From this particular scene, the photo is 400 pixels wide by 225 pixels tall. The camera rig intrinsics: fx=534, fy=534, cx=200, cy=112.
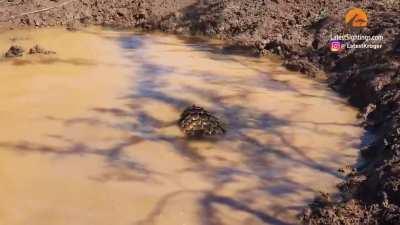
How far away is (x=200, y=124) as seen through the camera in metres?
6.31

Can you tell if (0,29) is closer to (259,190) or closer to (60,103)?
(60,103)

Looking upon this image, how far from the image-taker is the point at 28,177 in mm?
5340

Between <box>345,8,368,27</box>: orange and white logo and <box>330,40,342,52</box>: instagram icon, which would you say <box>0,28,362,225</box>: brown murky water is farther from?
<box>345,8,368,27</box>: orange and white logo

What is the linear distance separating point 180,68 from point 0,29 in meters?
4.38

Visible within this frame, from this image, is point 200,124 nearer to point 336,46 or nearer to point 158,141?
point 158,141

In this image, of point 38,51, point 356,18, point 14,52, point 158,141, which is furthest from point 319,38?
point 14,52

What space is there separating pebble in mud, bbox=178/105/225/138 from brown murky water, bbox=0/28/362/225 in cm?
12

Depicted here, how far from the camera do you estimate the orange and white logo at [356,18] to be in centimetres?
903

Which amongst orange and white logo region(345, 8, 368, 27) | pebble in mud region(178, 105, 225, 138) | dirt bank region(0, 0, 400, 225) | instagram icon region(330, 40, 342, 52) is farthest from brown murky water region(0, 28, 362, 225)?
orange and white logo region(345, 8, 368, 27)

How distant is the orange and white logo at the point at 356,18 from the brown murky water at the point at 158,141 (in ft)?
5.36

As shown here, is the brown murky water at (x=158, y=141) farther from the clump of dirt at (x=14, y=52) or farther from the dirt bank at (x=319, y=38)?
the dirt bank at (x=319, y=38)

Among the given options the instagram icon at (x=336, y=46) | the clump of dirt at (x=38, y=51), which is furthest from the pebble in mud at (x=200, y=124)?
the clump of dirt at (x=38, y=51)

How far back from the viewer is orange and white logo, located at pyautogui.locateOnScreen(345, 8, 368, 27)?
29.6 ft

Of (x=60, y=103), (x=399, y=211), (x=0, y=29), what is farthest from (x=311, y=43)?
(x=0, y=29)
